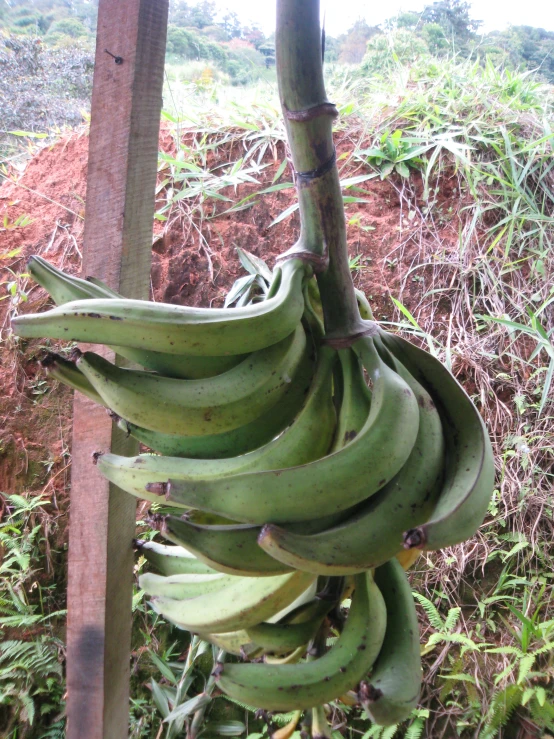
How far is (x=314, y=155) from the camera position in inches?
17.5

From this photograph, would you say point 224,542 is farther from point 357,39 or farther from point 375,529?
point 357,39

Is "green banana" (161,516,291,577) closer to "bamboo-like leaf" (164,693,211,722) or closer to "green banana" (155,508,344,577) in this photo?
"green banana" (155,508,344,577)

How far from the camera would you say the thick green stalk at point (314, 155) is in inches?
15.8

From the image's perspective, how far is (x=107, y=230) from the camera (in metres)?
0.62

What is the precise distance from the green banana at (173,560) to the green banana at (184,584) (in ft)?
0.06

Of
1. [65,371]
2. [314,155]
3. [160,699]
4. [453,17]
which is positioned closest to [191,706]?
[160,699]

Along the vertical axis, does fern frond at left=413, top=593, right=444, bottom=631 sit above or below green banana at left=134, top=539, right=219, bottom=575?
below

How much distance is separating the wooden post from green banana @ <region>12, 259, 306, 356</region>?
0.26 meters

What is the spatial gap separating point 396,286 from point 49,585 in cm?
135

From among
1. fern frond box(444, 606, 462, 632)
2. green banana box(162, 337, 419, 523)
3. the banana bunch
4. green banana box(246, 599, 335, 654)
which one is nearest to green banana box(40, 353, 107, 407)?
the banana bunch

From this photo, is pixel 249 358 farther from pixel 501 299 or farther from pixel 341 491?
pixel 501 299

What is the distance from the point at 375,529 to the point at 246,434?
164 mm

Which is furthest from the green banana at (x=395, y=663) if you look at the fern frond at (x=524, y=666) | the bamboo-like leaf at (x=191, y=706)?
the fern frond at (x=524, y=666)

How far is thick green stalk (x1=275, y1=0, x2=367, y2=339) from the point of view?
40 centimetres
